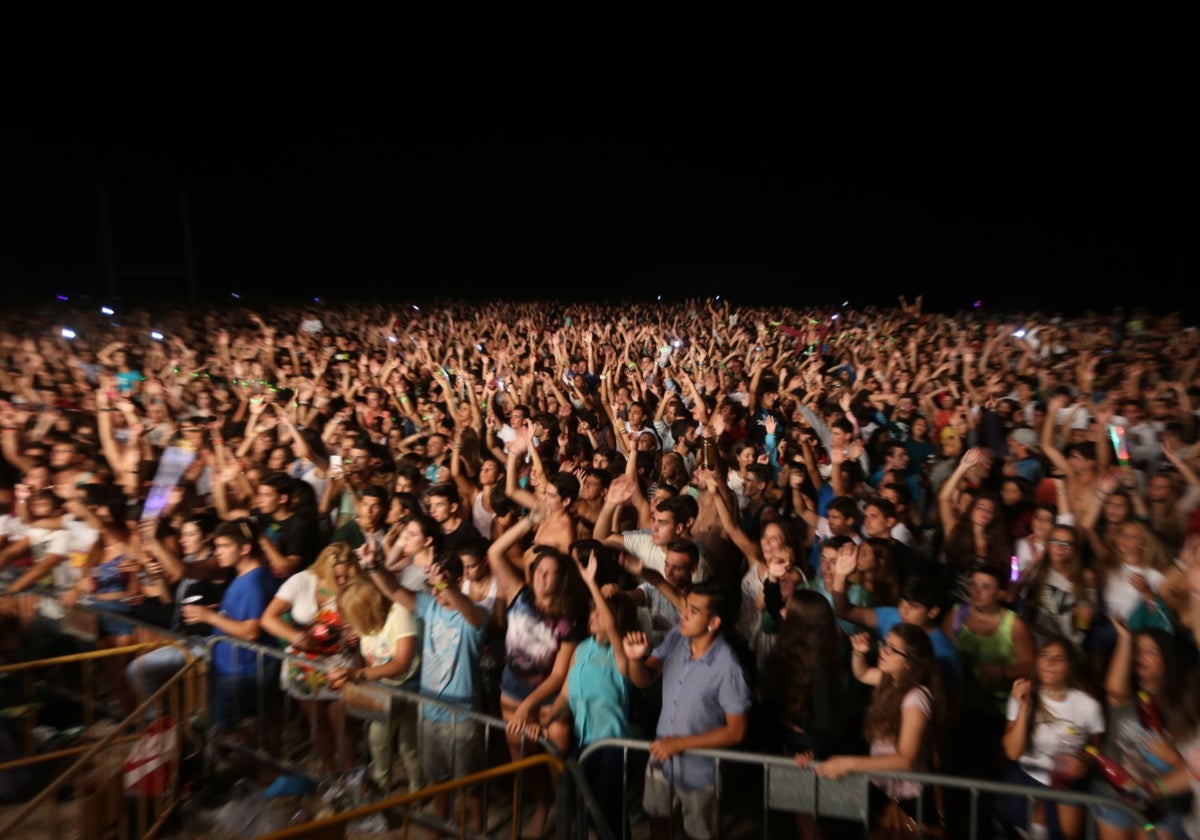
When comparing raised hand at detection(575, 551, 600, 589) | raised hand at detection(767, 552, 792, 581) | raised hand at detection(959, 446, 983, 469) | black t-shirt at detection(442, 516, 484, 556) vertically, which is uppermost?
raised hand at detection(959, 446, 983, 469)

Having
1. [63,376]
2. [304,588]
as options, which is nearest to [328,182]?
[63,376]

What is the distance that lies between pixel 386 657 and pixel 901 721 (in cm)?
235

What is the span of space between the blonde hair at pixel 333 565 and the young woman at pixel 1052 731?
307 cm

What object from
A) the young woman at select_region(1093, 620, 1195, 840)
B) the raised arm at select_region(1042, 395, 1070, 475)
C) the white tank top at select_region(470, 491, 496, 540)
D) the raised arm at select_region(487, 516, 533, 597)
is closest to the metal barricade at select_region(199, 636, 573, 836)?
the raised arm at select_region(487, 516, 533, 597)

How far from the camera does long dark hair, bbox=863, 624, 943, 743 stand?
302 centimetres

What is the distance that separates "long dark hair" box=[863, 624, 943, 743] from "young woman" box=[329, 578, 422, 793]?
2.10 metres

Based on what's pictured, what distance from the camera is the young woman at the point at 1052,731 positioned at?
118 inches

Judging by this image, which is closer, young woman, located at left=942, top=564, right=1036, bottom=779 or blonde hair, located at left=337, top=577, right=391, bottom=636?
young woman, located at left=942, top=564, right=1036, bottom=779

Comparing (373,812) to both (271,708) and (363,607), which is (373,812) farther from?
(271,708)

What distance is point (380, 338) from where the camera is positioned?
18.1 meters

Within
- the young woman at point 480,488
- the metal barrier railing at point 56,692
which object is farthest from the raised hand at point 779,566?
the metal barrier railing at point 56,692

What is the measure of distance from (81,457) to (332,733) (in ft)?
11.6

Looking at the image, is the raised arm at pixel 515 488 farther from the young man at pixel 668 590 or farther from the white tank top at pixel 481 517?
the young man at pixel 668 590

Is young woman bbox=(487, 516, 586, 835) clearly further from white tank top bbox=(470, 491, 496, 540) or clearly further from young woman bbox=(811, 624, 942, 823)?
white tank top bbox=(470, 491, 496, 540)
